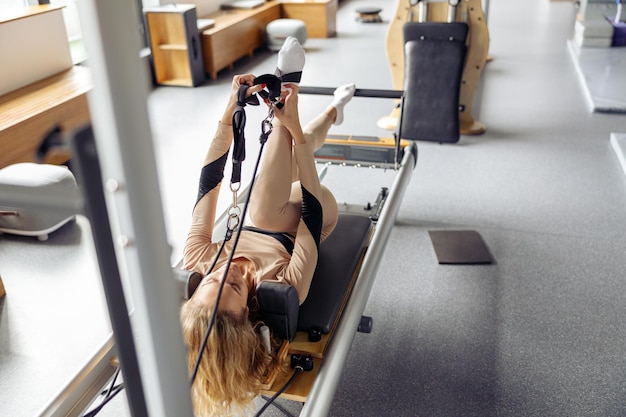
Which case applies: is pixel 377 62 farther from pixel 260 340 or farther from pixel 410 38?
pixel 260 340

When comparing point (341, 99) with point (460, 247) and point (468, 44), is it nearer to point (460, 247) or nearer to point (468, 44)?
point (460, 247)

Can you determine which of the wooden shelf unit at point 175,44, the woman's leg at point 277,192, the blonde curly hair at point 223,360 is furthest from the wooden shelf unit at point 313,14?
the blonde curly hair at point 223,360

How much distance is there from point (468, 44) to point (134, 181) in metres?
4.03

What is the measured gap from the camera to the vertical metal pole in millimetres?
470

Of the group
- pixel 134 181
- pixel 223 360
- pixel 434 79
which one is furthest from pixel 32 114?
pixel 134 181

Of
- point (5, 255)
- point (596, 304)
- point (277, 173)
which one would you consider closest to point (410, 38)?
point (596, 304)

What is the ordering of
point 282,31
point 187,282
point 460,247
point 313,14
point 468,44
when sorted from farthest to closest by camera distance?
1. point 313,14
2. point 282,31
3. point 468,44
4. point 460,247
5. point 187,282

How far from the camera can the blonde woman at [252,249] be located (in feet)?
4.79

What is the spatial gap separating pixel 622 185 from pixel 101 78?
3.71 metres

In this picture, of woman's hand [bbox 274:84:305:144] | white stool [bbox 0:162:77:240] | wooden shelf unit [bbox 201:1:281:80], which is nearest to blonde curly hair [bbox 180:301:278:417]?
woman's hand [bbox 274:84:305:144]

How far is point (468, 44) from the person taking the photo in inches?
163

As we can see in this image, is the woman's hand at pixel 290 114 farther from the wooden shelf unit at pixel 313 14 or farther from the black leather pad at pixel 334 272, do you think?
the wooden shelf unit at pixel 313 14

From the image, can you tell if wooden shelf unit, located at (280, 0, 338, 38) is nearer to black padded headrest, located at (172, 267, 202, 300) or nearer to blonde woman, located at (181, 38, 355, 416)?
blonde woman, located at (181, 38, 355, 416)

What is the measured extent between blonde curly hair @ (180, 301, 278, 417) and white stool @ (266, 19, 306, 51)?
564cm
